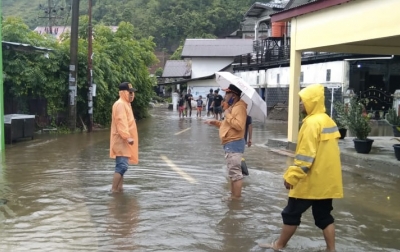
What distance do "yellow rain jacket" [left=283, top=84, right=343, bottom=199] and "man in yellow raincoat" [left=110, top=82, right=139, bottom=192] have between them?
333 centimetres

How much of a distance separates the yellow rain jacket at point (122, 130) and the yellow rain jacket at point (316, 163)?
3384 millimetres

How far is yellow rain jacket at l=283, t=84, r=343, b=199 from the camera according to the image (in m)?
4.70

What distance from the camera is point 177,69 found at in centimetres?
6247

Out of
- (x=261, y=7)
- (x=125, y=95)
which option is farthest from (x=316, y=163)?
(x=261, y=7)

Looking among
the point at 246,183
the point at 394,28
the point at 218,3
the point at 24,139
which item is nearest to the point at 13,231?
the point at 246,183

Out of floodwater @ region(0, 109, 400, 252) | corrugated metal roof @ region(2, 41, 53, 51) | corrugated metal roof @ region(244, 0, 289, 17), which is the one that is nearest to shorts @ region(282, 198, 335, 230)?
floodwater @ region(0, 109, 400, 252)

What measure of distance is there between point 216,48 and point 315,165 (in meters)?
52.2

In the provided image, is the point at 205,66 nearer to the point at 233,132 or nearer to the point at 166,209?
the point at 233,132

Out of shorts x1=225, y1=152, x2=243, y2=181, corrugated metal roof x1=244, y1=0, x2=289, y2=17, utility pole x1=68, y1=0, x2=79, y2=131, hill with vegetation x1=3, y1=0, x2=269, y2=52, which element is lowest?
shorts x1=225, y1=152, x2=243, y2=181

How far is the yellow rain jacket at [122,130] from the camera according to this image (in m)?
7.44

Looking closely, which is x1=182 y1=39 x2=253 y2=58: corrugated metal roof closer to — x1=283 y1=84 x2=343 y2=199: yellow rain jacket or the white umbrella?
the white umbrella

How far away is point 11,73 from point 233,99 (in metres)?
12.9

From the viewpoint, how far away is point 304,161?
15.4 ft

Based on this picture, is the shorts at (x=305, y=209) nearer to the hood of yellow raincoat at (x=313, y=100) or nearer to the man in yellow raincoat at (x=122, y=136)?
the hood of yellow raincoat at (x=313, y=100)
